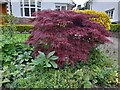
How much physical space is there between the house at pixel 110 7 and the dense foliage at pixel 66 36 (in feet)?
42.9

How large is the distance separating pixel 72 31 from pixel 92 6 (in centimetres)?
1829

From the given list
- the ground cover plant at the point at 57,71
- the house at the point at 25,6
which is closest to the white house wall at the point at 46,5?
the house at the point at 25,6

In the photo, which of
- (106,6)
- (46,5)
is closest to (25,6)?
(46,5)

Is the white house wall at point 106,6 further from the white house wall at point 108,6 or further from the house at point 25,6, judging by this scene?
the house at point 25,6

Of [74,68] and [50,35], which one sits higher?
[50,35]

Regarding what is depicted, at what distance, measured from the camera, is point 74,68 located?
3.38 meters

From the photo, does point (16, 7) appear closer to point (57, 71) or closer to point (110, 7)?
point (110, 7)

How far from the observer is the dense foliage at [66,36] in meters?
3.11

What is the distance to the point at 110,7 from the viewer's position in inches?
684

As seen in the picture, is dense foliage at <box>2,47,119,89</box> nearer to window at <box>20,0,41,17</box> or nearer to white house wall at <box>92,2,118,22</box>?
window at <box>20,0,41,17</box>

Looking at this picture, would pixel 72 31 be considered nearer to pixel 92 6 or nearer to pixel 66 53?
pixel 66 53

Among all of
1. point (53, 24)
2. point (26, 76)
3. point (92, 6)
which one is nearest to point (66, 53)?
point (53, 24)

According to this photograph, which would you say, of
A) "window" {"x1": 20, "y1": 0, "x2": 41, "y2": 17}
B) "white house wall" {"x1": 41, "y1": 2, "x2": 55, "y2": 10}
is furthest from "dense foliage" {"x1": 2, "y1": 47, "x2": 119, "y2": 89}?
"white house wall" {"x1": 41, "y1": 2, "x2": 55, "y2": 10}

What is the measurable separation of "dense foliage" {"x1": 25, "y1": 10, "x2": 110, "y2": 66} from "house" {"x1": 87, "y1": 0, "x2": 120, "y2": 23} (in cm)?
1306
